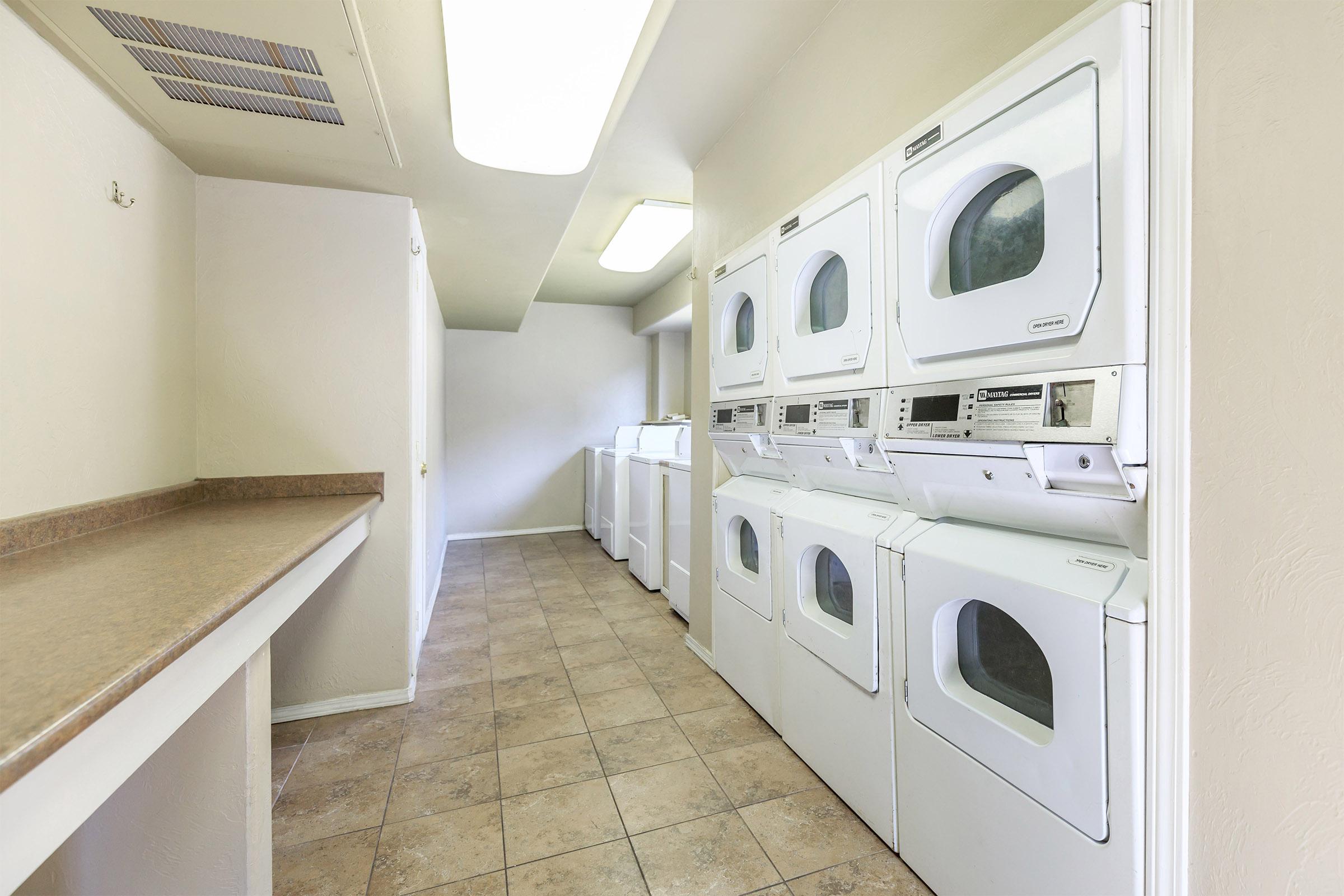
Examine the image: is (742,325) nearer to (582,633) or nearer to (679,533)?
(679,533)

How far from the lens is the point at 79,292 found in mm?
1531

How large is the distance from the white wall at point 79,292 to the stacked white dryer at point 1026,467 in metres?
2.08

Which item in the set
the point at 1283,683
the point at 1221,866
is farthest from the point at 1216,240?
the point at 1221,866

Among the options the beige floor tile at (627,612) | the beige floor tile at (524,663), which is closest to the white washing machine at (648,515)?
the beige floor tile at (627,612)

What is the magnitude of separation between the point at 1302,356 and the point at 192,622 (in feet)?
5.40

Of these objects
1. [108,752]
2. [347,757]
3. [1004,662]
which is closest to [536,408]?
[347,757]

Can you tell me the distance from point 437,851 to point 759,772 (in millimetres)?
1008

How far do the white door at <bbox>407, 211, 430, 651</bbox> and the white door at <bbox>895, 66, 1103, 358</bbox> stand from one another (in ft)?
6.90

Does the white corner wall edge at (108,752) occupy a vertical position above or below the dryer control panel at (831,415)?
below

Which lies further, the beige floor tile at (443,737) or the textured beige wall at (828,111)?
the beige floor tile at (443,737)

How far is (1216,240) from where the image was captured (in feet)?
2.99

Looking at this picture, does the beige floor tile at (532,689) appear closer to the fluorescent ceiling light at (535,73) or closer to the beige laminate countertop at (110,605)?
the beige laminate countertop at (110,605)

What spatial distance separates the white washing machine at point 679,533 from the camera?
3344 millimetres

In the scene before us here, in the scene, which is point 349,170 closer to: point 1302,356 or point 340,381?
point 340,381
